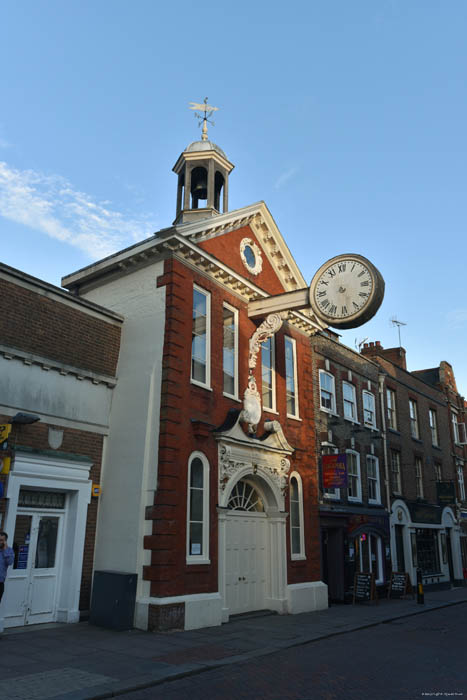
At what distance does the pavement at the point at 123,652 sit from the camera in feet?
24.5

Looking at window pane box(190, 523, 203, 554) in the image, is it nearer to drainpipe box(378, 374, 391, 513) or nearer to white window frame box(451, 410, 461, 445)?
drainpipe box(378, 374, 391, 513)

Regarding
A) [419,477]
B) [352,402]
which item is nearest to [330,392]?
[352,402]

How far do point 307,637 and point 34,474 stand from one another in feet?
21.6

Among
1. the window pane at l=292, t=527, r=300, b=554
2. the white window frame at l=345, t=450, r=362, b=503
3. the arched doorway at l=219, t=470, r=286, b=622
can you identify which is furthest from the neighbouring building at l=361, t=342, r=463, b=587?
the arched doorway at l=219, t=470, r=286, b=622

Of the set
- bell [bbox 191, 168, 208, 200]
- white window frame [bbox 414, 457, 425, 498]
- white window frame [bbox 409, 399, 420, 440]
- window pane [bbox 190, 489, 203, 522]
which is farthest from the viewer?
white window frame [bbox 409, 399, 420, 440]

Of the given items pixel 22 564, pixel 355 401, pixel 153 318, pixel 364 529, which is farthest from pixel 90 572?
pixel 355 401

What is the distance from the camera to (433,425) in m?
30.8

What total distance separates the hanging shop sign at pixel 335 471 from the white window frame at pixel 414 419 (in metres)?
10.3

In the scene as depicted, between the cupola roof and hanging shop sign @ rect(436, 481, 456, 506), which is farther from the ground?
the cupola roof

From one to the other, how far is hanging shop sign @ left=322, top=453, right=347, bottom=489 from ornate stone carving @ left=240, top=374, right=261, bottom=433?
4417mm

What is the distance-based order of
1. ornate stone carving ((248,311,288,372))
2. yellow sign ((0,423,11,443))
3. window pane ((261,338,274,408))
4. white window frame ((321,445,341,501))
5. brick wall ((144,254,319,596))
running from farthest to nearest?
white window frame ((321,445,341,501)) → window pane ((261,338,274,408)) → ornate stone carving ((248,311,288,372)) → brick wall ((144,254,319,596)) → yellow sign ((0,423,11,443))

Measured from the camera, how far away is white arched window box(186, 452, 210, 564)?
13.0 meters

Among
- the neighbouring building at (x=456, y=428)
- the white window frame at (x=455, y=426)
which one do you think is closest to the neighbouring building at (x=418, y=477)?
the neighbouring building at (x=456, y=428)

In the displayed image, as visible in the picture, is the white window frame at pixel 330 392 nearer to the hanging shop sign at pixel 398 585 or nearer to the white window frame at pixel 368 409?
the white window frame at pixel 368 409
